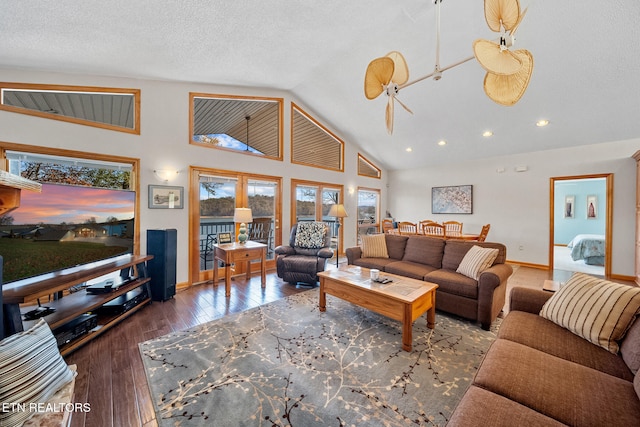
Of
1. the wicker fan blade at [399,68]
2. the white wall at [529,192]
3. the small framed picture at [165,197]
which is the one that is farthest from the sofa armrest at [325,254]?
the white wall at [529,192]

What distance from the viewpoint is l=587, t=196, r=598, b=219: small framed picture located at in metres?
7.20

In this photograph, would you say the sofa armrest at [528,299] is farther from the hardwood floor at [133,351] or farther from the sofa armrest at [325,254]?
the hardwood floor at [133,351]

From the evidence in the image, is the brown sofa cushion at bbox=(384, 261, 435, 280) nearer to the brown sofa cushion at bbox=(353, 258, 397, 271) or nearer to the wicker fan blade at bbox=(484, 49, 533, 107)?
the brown sofa cushion at bbox=(353, 258, 397, 271)

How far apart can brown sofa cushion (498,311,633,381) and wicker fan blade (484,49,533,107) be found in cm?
155

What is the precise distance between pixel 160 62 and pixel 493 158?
271 inches

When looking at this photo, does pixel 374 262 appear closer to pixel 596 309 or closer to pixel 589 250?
pixel 596 309

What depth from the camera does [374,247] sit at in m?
4.04

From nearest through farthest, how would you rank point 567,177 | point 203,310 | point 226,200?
point 203,310 → point 226,200 → point 567,177

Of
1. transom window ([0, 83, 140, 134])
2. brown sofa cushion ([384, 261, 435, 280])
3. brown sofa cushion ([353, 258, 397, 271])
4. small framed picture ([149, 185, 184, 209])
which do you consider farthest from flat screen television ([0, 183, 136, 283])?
brown sofa cushion ([384, 261, 435, 280])

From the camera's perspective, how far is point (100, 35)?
239cm

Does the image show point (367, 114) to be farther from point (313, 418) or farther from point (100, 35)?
point (313, 418)

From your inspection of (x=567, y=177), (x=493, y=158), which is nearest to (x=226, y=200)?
(x=493, y=158)

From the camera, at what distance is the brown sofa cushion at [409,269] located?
3156mm

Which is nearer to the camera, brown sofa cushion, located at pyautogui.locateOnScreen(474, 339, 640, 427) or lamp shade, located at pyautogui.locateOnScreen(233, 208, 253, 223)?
brown sofa cushion, located at pyautogui.locateOnScreen(474, 339, 640, 427)
